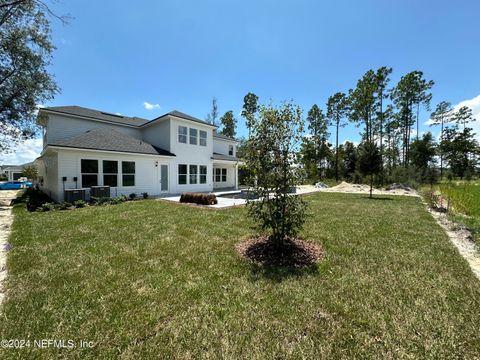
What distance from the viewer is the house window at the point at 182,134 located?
55.7ft

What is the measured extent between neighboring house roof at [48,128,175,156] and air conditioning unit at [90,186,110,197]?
228 cm

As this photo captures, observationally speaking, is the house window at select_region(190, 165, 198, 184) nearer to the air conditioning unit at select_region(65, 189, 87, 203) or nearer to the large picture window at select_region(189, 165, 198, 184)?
the large picture window at select_region(189, 165, 198, 184)

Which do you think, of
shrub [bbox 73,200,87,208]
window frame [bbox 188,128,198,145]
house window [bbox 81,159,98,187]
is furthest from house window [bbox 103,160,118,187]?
window frame [bbox 188,128,198,145]

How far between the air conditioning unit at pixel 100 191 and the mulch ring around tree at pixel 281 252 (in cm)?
1049

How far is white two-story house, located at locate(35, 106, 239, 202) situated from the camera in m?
12.2

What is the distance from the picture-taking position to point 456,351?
2221 millimetres

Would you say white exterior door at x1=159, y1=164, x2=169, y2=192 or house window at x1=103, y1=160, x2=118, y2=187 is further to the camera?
white exterior door at x1=159, y1=164, x2=169, y2=192

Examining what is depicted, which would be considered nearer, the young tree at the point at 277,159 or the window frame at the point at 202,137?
the young tree at the point at 277,159

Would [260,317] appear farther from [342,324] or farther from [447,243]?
[447,243]

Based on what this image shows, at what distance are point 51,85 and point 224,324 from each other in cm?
2010

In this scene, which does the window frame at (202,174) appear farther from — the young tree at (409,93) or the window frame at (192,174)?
the young tree at (409,93)

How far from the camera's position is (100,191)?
1224 centimetres

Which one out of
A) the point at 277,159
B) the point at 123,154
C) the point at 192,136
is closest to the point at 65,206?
the point at 123,154

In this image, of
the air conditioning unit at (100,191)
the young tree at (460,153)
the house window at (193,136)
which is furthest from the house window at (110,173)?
the young tree at (460,153)
